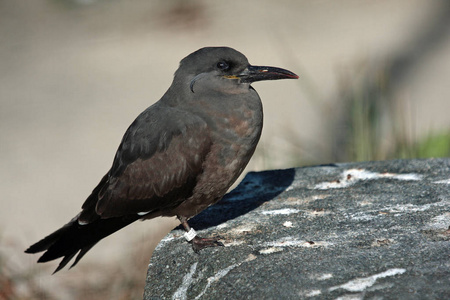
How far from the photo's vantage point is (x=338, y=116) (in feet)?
19.3

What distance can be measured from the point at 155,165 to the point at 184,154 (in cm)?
20

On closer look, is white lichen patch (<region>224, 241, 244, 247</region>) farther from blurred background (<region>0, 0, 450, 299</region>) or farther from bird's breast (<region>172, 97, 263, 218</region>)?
blurred background (<region>0, 0, 450, 299</region>)

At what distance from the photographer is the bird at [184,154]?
3.71 metres

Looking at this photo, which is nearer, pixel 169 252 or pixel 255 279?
pixel 255 279

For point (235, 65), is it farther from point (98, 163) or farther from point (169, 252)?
point (98, 163)

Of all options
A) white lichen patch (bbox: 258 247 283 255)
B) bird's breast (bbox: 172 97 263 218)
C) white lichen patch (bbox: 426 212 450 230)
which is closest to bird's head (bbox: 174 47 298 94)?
bird's breast (bbox: 172 97 263 218)

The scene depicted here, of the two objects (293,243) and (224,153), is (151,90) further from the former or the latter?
(293,243)

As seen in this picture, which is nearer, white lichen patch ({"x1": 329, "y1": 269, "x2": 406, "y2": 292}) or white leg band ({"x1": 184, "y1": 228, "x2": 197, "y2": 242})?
white lichen patch ({"x1": 329, "y1": 269, "x2": 406, "y2": 292})

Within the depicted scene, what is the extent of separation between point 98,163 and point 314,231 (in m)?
3.83

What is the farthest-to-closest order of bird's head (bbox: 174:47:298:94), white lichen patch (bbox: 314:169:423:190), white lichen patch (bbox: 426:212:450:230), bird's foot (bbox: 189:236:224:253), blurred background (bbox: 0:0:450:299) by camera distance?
blurred background (bbox: 0:0:450:299) → white lichen patch (bbox: 314:169:423:190) → bird's head (bbox: 174:47:298:94) → bird's foot (bbox: 189:236:224:253) → white lichen patch (bbox: 426:212:450:230)

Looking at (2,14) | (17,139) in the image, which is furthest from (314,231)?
(2,14)

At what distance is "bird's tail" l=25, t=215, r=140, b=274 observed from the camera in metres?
3.77

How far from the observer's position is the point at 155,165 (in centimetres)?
379

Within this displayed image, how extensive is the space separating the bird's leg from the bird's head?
2.60ft
